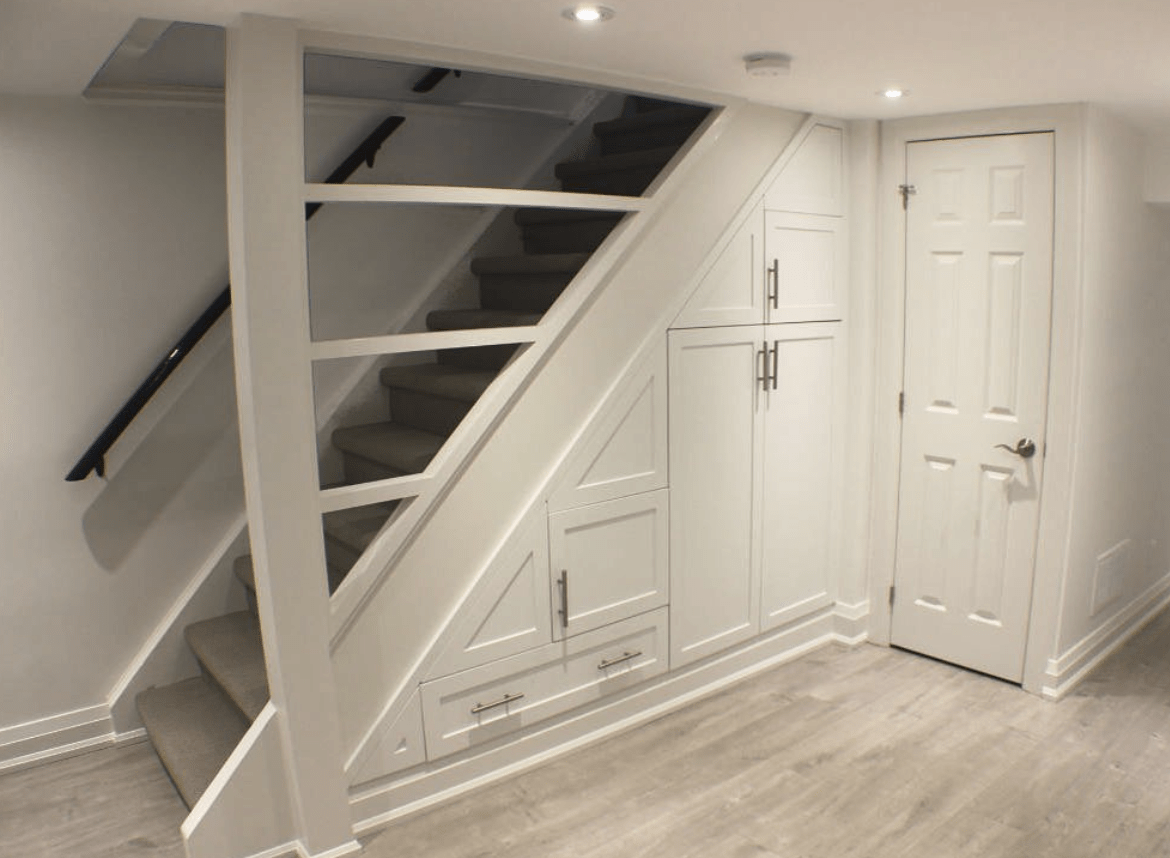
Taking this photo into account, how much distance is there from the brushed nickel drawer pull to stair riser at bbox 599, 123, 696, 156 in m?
1.86

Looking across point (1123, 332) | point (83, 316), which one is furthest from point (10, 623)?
point (1123, 332)

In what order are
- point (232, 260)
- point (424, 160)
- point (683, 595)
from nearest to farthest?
point (232, 260), point (683, 595), point (424, 160)

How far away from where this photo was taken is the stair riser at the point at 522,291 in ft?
10.4

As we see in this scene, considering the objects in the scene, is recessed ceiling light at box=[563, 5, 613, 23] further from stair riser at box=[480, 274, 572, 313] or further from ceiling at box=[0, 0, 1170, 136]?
stair riser at box=[480, 274, 572, 313]

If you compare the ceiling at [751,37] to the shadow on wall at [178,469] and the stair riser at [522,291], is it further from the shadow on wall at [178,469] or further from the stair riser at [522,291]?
the shadow on wall at [178,469]

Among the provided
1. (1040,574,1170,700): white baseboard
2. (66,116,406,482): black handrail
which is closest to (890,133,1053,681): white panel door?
(1040,574,1170,700): white baseboard

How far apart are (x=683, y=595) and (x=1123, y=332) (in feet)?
6.42

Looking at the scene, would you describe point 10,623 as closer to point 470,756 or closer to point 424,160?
point 470,756

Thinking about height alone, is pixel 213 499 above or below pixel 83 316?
below

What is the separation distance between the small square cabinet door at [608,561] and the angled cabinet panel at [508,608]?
53mm

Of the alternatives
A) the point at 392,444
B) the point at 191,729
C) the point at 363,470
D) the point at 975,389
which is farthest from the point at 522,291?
the point at 191,729

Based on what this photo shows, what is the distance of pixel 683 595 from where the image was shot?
3.22 metres

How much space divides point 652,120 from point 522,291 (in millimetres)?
849

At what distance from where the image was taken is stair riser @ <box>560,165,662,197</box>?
11.1 feet
